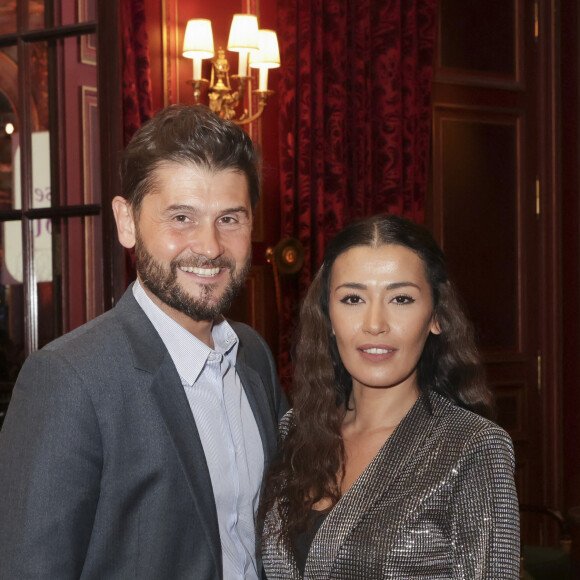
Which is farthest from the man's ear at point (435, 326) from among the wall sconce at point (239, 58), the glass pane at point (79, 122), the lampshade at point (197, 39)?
the lampshade at point (197, 39)

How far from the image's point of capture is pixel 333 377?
2.18m

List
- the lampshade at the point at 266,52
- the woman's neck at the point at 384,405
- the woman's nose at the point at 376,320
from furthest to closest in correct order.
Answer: the lampshade at the point at 266,52 → the woman's neck at the point at 384,405 → the woman's nose at the point at 376,320

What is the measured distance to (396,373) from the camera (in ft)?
6.39

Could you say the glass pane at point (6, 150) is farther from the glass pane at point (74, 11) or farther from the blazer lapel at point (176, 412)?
the blazer lapel at point (176, 412)

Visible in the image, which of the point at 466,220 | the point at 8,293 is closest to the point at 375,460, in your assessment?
the point at 8,293

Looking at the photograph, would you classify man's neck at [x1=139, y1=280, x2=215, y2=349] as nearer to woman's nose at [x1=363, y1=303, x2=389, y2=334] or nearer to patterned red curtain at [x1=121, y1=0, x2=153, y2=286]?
woman's nose at [x1=363, y1=303, x2=389, y2=334]

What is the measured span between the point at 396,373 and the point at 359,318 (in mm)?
152

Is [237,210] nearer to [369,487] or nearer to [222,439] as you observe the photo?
[222,439]

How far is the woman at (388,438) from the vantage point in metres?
1.71

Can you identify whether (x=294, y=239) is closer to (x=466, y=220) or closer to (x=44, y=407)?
(x=466, y=220)

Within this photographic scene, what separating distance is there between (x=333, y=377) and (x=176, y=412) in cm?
58

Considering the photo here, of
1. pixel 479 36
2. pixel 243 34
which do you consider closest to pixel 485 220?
pixel 479 36

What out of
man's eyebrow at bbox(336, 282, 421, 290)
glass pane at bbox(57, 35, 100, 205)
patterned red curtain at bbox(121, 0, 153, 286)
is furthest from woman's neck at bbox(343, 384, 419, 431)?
patterned red curtain at bbox(121, 0, 153, 286)

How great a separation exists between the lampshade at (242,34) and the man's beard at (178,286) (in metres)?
2.13
